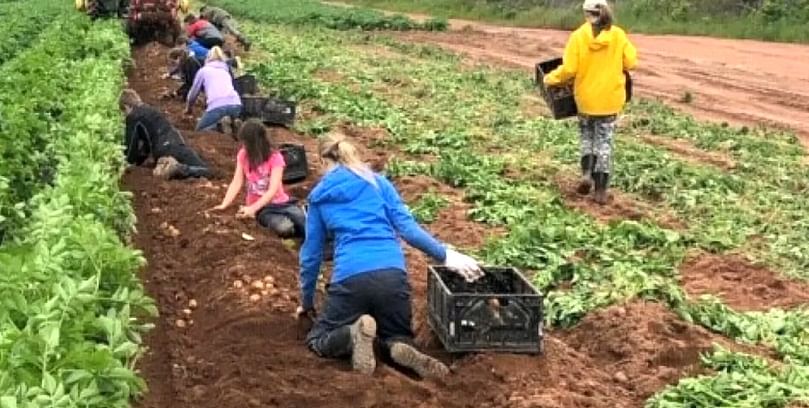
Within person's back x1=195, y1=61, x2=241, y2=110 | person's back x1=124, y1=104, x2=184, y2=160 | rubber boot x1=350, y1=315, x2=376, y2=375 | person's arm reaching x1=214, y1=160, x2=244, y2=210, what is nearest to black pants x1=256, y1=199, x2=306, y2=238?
person's arm reaching x1=214, y1=160, x2=244, y2=210

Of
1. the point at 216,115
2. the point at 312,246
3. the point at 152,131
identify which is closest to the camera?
the point at 312,246

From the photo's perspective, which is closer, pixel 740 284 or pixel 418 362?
pixel 418 362

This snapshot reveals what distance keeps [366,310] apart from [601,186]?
4997mm

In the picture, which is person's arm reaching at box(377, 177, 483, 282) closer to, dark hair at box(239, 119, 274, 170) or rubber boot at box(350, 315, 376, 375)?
rubber boot at box(350, 315, 376, 375)

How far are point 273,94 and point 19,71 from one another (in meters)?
4.59

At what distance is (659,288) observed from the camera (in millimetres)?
8359

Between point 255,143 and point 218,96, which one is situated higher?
point 255,143

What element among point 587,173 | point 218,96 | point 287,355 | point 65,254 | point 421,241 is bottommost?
point 587,173

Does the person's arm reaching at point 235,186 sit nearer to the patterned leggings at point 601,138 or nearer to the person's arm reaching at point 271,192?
the person's arm reaching at point 271,192

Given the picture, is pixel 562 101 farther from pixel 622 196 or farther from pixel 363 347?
pixel 363 347

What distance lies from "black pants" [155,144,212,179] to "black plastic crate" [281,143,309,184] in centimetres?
70

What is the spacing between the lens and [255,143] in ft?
33.1

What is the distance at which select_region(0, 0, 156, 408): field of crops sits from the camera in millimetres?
4660

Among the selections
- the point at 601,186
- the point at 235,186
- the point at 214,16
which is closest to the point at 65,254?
the point at 235,186
